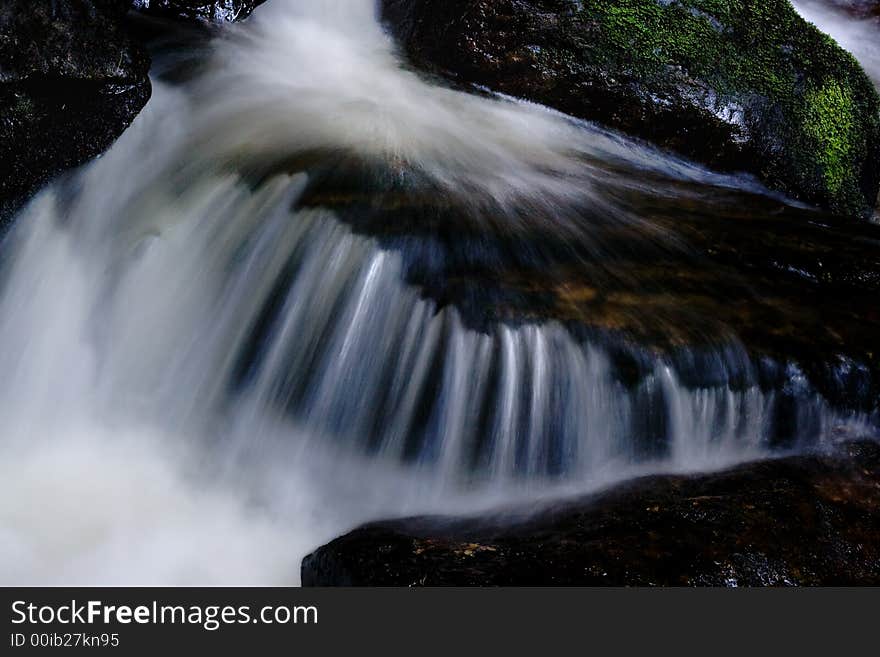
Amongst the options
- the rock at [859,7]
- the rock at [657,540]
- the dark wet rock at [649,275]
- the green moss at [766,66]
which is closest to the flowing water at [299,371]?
the dark wet rock at [649,275]

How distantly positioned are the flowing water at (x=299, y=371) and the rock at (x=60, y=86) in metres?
0.15

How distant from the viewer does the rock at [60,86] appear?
14.3ft

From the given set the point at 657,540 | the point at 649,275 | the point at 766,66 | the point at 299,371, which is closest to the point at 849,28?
the point at 766,66

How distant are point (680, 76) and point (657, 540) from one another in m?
4.13

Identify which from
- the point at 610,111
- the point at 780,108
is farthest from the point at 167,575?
the point at 780,108

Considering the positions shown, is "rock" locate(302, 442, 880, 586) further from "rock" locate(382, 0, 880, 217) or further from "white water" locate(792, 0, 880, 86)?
"white water" locate(792, 0, 880, 86)

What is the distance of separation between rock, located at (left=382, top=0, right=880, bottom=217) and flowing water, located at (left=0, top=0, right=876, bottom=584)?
1.42 m

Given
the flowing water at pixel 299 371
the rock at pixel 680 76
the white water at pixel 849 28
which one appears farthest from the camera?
the white water at pixel 849 28

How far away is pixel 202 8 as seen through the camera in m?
6.59

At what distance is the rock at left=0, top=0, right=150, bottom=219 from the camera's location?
4.37 m

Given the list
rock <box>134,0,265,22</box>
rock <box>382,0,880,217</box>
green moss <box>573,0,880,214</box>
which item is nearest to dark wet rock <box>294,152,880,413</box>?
rock <box>382,0,880,217</box>

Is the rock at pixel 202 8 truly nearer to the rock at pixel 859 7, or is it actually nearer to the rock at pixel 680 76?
the rock at pixel 680 76

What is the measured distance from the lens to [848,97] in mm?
6688
